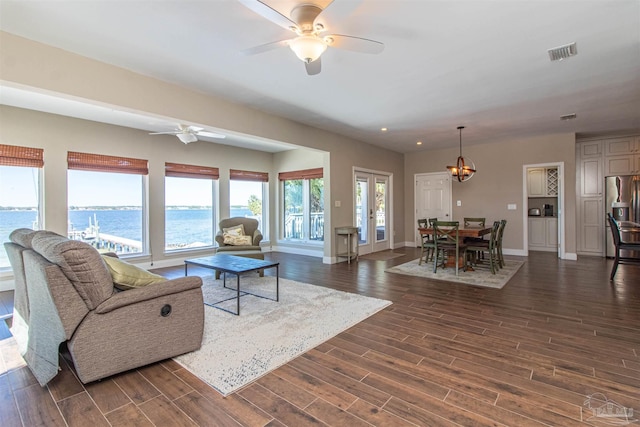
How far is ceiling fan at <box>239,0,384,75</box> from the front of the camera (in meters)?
2.09

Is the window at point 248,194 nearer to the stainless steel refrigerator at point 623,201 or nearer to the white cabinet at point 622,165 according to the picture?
the stainless steel refrigerator at point 623,201

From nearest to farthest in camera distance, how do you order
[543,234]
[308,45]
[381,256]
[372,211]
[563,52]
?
[308,45] → [563,52] → [381,256] → [543,234] → [372,211]

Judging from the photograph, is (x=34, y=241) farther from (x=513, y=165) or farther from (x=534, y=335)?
Answer: (x=513, y=165)

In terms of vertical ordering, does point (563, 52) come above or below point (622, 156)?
above

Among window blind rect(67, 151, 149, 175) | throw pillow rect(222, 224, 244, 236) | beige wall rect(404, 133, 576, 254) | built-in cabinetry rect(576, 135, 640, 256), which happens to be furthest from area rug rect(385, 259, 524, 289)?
window blind rect(67, 151, 149, 175)

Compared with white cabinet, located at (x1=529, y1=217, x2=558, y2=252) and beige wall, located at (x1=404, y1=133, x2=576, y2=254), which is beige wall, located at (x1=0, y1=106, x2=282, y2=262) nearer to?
beige wall, located at (x1=404, y1=133, x2=576, y2=254)

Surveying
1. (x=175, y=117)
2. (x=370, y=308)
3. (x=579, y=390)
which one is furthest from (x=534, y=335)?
(x=175, y=117)

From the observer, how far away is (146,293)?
225cm

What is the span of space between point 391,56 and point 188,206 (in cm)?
535

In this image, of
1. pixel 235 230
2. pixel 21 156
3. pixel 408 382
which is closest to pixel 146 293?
pixel 408 382

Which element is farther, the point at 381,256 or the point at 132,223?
the point at 381,256

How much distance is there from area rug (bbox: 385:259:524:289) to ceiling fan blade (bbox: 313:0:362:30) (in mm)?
3991

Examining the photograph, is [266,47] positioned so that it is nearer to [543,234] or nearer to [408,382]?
[408,382]

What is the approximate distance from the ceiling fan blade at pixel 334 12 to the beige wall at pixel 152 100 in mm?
2311
